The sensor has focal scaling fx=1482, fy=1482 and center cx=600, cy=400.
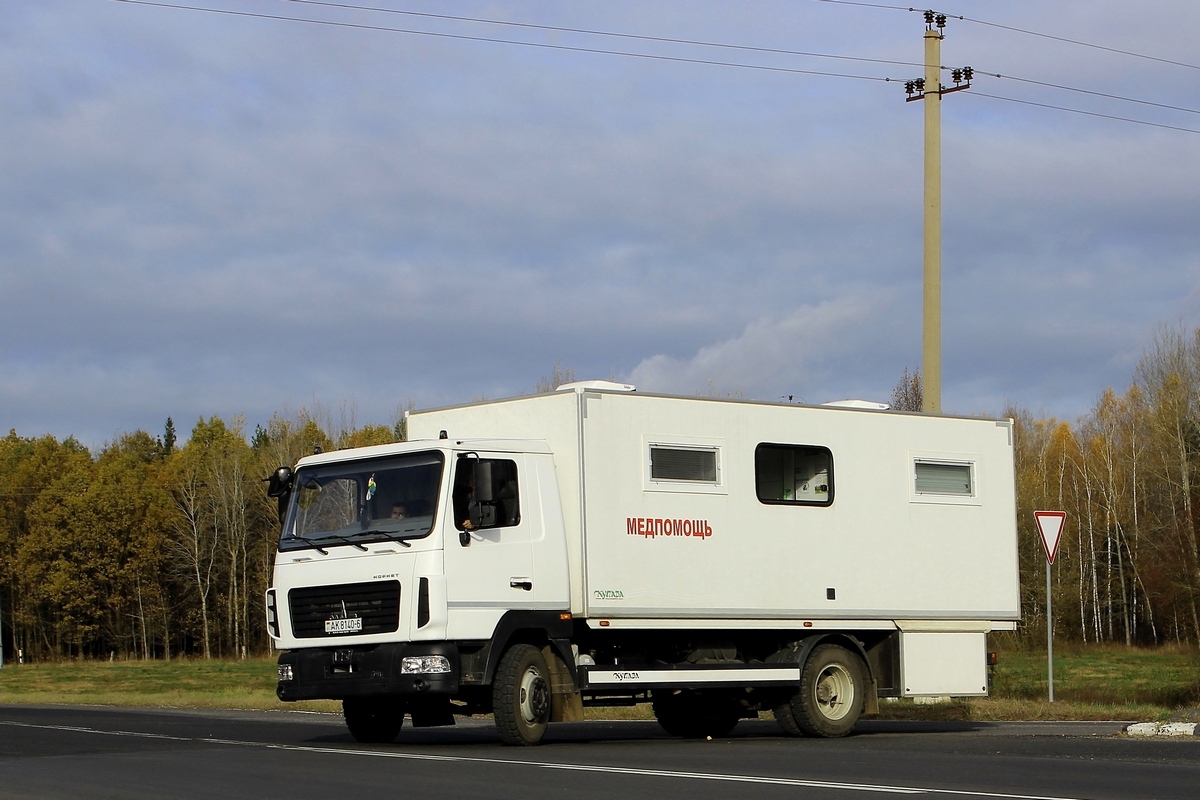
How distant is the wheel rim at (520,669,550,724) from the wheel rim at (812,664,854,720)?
11.6 ft

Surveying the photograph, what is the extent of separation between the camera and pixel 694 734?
679 inches

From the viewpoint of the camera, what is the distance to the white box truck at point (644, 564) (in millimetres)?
14023

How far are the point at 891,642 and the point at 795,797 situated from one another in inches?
305

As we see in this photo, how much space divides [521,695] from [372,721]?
2293 millimetres

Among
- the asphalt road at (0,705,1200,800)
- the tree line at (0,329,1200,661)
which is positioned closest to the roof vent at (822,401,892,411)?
the asphalt road at (0,705,1200,800)

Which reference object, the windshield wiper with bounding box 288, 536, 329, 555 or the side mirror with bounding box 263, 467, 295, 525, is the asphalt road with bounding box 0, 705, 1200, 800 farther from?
the side mirror with bounding box 263, 467, 295, 525

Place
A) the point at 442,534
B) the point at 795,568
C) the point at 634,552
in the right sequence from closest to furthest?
the point at 442,534, the point at 634,552, the point at 795,568

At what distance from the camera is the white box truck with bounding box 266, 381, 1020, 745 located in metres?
14.0

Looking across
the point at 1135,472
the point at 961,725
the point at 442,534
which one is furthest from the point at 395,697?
the point at 1135,472

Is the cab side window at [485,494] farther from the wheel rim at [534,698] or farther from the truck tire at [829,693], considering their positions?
the truck tire at [829,693]

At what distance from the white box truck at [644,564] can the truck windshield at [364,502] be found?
0.9 inches

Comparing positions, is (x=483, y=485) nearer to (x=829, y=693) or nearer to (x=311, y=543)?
(x=311, y=543)

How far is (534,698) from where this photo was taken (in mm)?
14320

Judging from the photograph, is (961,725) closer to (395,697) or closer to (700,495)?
(700,495)
